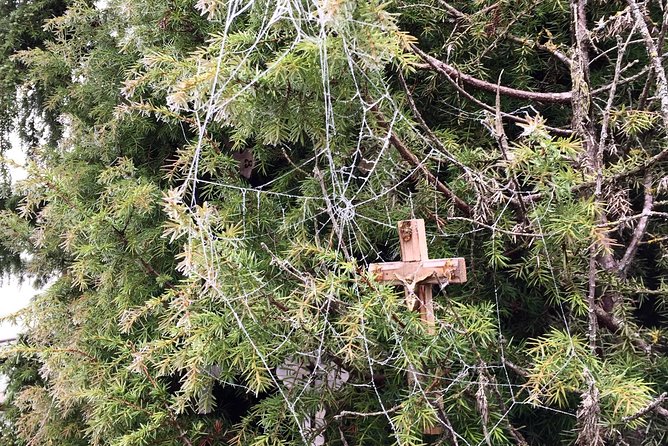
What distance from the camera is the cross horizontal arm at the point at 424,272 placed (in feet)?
2.27

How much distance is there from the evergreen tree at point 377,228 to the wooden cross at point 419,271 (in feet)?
0.10

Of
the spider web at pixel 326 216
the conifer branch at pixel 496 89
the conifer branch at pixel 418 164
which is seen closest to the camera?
the spider web at pixel 326 216

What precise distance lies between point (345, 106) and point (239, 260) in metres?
0.25

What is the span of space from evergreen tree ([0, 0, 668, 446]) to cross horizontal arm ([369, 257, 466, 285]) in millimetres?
32

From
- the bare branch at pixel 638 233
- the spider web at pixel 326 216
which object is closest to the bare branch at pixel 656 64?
the bare branch at pixel 638 233

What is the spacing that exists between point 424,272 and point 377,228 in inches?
7.0

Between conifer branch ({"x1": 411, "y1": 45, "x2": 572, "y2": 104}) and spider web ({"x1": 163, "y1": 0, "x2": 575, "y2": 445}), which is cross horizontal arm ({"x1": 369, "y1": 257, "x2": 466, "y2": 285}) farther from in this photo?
conifer branch ({"x1": 411, "y1": 45, "x2": 572, "y2": 104})

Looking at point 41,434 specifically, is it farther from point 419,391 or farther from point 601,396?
point 601,396

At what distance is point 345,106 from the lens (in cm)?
70

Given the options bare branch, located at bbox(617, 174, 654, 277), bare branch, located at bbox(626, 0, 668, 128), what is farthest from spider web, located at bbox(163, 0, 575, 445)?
bare branch, located at bbox(626, 0, 668, 128)

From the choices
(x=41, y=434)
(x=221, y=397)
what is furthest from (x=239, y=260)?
(x=41, y=434)

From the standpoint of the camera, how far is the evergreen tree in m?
0.64

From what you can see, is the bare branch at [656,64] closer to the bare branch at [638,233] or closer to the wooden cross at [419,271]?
the bare branch at [638,233]

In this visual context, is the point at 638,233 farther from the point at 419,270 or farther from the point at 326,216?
the point at 326,216
